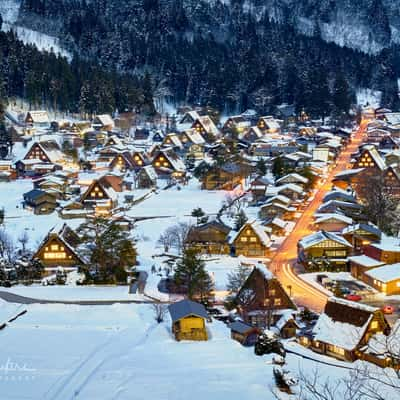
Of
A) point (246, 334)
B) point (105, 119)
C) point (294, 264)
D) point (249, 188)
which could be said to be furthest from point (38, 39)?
point (246, 334)

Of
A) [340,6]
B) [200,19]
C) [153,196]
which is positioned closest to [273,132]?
[153,196]


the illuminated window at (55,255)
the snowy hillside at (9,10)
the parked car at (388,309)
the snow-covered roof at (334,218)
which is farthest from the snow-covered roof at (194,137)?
the snowy hillside at (9,10)

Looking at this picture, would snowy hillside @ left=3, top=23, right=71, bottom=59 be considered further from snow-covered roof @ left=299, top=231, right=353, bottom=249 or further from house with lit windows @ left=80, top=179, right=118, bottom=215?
snow-covered roof @ left=299, top=231, right=353, bottom=249

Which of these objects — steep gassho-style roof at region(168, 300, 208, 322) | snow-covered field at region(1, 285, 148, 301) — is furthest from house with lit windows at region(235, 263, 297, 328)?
snow-covered field at region(1, 285, 148, 301)

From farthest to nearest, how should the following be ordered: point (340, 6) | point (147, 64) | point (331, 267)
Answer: point (340, 6) < point (147, 64) < point (331, 267)

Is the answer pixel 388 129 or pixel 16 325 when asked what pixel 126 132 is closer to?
pixel 388 129

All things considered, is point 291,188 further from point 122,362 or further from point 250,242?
point 122,362
